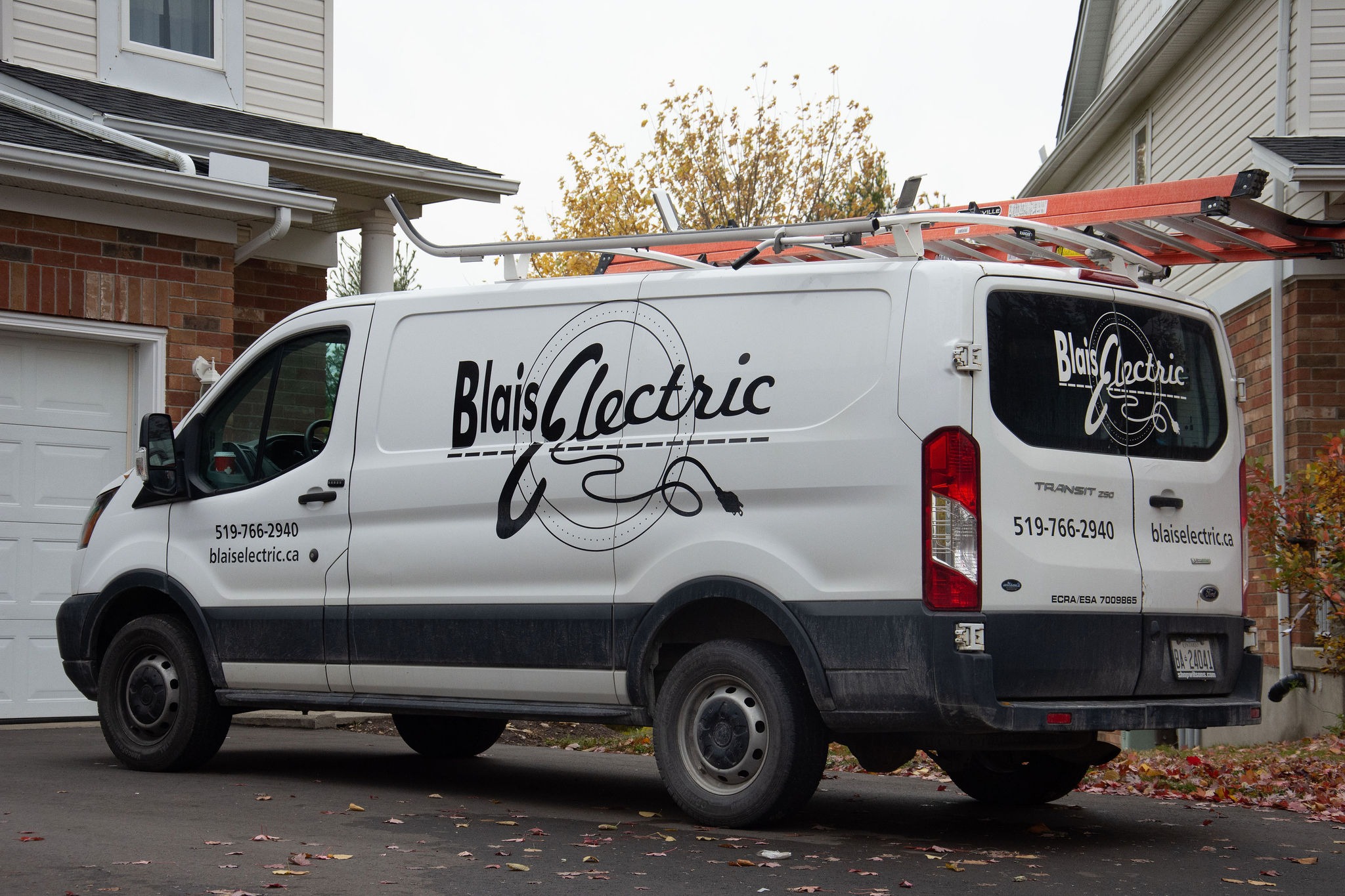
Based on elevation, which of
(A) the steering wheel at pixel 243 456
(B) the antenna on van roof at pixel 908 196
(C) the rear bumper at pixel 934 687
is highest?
(B) the antenna on van roof at pixel 908 196

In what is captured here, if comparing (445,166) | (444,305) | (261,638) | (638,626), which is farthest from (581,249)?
(445,166)

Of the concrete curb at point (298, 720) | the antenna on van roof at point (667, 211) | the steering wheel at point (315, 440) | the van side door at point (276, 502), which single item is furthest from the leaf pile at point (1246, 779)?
the concrete curb at point (298, 720)

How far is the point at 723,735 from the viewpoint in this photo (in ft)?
20.7

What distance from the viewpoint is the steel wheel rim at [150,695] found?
7965 millimetres

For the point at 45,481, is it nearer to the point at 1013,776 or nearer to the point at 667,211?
the point at 667,211

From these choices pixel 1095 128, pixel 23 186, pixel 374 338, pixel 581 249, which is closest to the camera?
pixel 581 249

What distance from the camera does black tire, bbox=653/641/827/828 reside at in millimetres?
6105

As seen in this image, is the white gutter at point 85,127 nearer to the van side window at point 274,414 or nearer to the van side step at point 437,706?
the van side window at point 274,414

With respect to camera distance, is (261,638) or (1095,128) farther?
(1095,128)

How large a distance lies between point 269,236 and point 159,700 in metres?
4.63

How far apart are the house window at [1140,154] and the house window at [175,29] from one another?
9.75 m

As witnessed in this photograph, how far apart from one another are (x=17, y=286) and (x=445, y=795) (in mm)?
5321

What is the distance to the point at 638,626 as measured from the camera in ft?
21.5

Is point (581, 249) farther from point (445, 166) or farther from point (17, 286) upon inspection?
point (445, 166)
